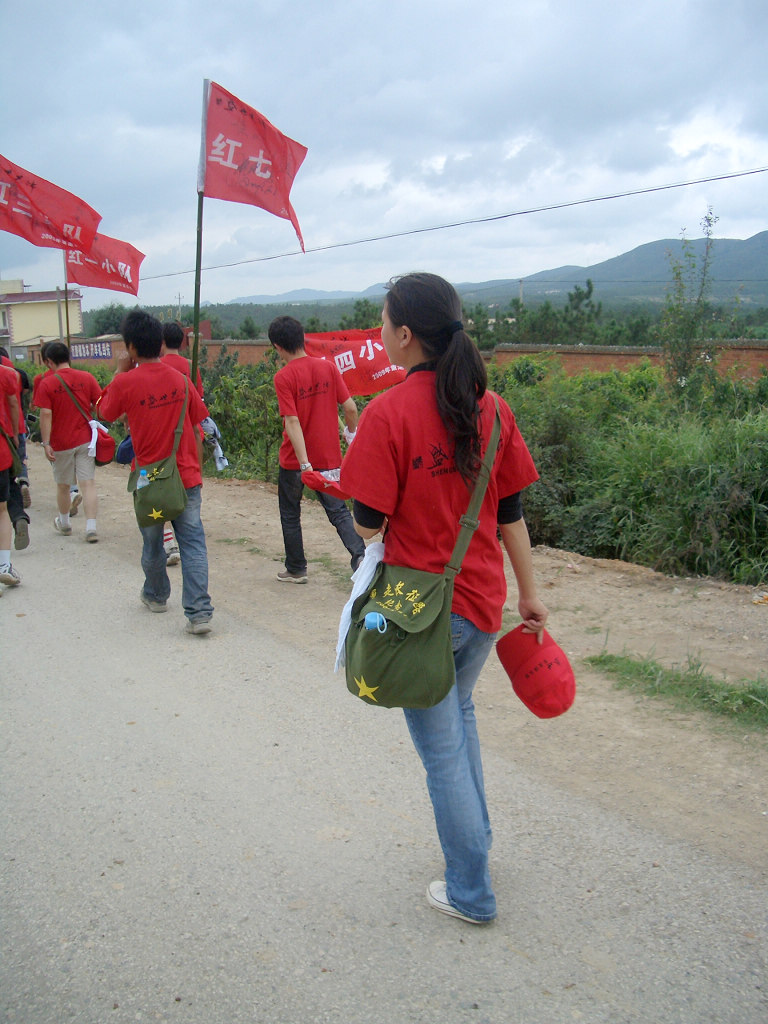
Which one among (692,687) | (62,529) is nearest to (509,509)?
(692,687)

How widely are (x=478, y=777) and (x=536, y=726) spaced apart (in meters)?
1.38

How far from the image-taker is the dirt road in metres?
2.24

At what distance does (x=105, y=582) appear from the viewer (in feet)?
21.0

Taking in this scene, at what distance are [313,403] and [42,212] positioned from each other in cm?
511

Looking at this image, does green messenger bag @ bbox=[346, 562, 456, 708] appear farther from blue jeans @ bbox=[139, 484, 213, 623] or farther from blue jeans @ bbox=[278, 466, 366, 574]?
blue jeans @ bbox=[278, 466, 366, 574]

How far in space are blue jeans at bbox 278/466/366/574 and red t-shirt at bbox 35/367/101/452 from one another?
8.47ft

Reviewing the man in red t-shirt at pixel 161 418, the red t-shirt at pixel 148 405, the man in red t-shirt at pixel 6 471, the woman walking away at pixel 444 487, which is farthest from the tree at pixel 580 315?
the woman walking away at pixel 444 487

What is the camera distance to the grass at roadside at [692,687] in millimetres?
3777

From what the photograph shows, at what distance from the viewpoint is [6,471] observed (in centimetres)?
616

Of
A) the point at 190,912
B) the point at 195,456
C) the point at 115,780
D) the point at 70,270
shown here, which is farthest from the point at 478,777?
the point at 70,270

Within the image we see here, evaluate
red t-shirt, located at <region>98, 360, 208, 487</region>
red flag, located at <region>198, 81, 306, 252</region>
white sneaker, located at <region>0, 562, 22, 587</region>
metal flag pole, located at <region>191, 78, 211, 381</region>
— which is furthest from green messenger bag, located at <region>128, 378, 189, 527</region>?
red flag, located at <region>198, 81, 306, 252</region>

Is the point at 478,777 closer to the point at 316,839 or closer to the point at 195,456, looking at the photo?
the point at 316,839

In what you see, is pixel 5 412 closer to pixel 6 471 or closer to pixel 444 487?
pixel 6 471

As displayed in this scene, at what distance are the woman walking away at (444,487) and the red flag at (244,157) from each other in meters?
4.73
